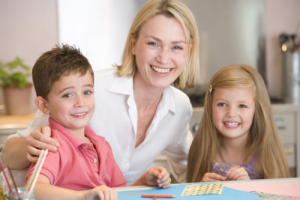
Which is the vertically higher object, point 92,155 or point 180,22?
point 180,22

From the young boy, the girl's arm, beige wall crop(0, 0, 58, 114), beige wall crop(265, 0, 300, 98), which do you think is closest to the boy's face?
the young boy

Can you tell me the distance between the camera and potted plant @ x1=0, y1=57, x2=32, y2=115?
8.19ft

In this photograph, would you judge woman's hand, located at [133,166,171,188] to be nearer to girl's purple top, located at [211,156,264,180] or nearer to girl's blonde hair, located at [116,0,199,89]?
girl's purple top, located at [211,156,264,180]

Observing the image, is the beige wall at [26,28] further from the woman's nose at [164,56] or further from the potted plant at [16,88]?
the woman's nose at [164,56]

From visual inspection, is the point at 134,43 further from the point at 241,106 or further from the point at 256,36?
the point at 256,36

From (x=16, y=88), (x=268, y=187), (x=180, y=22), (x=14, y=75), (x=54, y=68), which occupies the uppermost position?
(x=180, y=22)

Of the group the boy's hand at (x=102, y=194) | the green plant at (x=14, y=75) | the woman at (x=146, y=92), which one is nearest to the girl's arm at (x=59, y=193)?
the boy's hand at (x=102, y=194)

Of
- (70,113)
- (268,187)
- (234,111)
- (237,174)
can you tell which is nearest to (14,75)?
(70,113)

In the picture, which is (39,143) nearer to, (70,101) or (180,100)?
(70,101)

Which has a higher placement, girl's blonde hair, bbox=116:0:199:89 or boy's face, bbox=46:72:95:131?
girl's blonde hair, bbox=116:0:199:89

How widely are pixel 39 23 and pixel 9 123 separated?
91cm

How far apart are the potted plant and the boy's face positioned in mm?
1585

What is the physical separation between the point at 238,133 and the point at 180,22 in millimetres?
571

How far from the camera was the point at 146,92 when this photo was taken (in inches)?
61.5
